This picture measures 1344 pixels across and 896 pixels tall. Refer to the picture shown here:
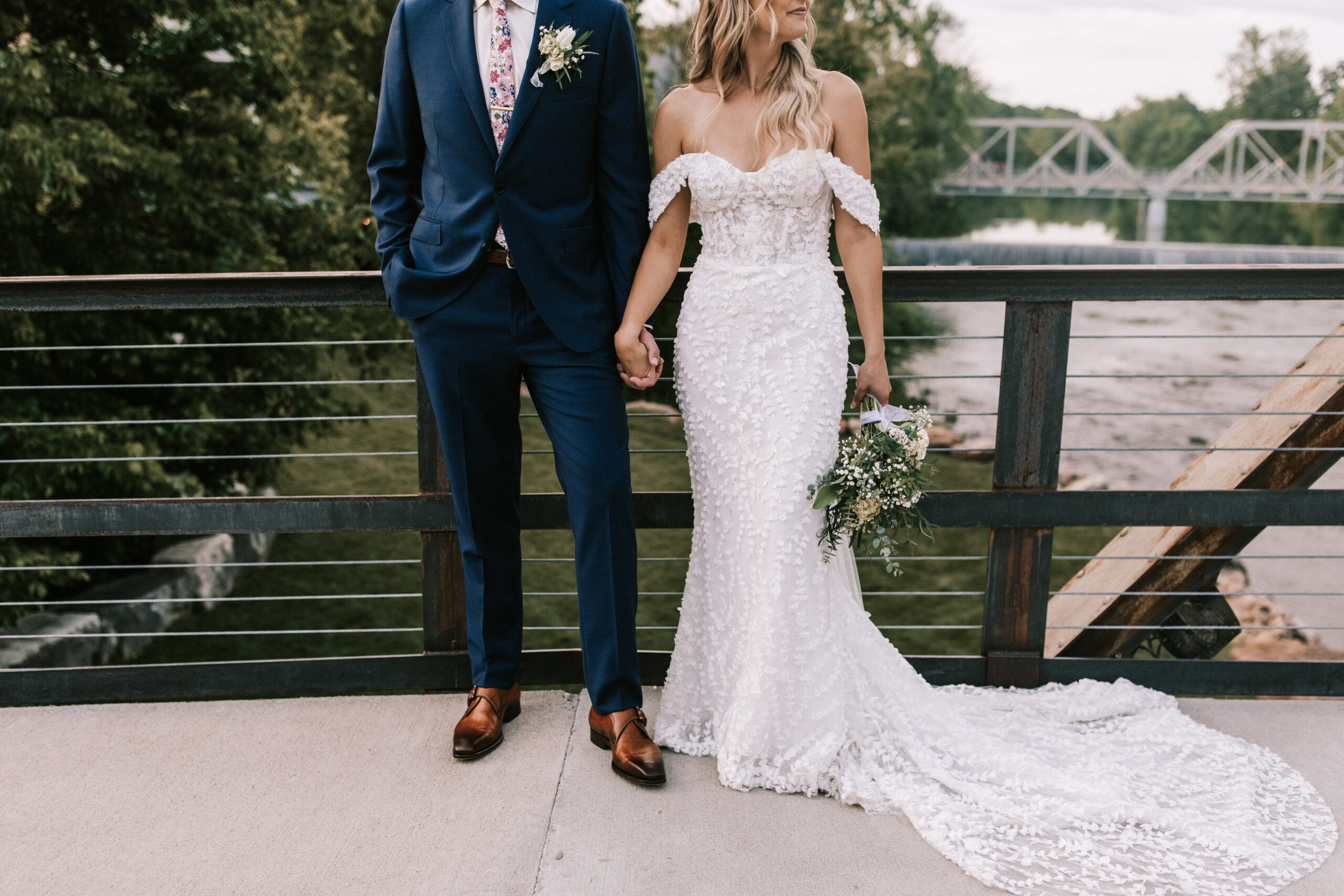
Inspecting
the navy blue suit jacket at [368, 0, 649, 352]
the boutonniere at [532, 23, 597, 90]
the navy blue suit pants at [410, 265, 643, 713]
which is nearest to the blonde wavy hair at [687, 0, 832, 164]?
the navy blue suit jacket at [368, 0, 649, 352]

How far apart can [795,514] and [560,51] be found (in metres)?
1.05

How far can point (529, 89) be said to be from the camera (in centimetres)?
190

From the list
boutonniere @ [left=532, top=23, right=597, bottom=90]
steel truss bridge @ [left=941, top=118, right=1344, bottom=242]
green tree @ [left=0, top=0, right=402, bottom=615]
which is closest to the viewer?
boutonniere @ [left=532, top=23, right=597, bottom=90]

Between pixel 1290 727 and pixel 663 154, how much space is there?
2005mm

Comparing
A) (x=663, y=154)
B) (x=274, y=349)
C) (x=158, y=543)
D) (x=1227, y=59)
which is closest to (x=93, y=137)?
(x=274, y=349)

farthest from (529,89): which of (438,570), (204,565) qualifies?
(204,565)

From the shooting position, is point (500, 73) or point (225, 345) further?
point (225, 345)

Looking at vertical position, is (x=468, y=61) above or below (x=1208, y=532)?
above

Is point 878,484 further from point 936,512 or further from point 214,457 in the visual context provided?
point 214,457

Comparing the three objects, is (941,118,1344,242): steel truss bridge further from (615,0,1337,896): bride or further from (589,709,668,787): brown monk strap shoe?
(589,709,668,787): brown monk strap shoe

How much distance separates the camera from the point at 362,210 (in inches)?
298

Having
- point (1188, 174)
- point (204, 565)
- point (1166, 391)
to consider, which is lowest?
point (1166, 391)

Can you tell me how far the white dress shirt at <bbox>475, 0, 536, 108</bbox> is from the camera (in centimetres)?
195

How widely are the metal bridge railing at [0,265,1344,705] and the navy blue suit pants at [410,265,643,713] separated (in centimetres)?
23
